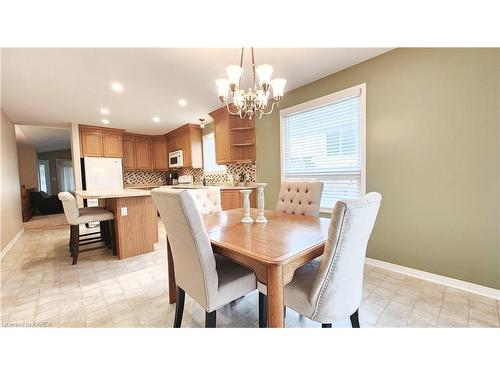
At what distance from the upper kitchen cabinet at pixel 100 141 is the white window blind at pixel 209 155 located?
211 cm

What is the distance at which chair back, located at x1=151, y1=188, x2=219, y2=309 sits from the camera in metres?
1.03

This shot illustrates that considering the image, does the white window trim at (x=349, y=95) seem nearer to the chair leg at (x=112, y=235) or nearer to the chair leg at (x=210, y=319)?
the chair leg at (x=210, y=319)

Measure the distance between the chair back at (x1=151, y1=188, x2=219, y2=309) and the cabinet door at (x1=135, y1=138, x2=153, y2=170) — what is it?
17.3ft

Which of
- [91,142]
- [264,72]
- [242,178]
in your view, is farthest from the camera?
[91,142]

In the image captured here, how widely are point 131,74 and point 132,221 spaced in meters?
1.86

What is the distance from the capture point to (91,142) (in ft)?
15.6

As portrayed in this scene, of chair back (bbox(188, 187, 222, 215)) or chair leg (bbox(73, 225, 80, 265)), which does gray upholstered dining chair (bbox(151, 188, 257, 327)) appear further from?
chair leg (bbox(73, 225, 80, 265))

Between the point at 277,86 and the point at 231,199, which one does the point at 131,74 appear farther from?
the point at 231,199

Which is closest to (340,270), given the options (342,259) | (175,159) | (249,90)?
(342,259)

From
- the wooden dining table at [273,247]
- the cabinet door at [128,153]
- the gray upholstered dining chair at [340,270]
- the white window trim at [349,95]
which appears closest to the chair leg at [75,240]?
the wooden dining table at [273,247]

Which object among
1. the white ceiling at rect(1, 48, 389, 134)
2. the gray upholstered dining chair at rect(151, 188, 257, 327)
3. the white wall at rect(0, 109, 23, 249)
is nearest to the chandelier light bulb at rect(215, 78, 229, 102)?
the white ceiling at rect(1, 48, 389, 134)

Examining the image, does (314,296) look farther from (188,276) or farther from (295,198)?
(295,198)
